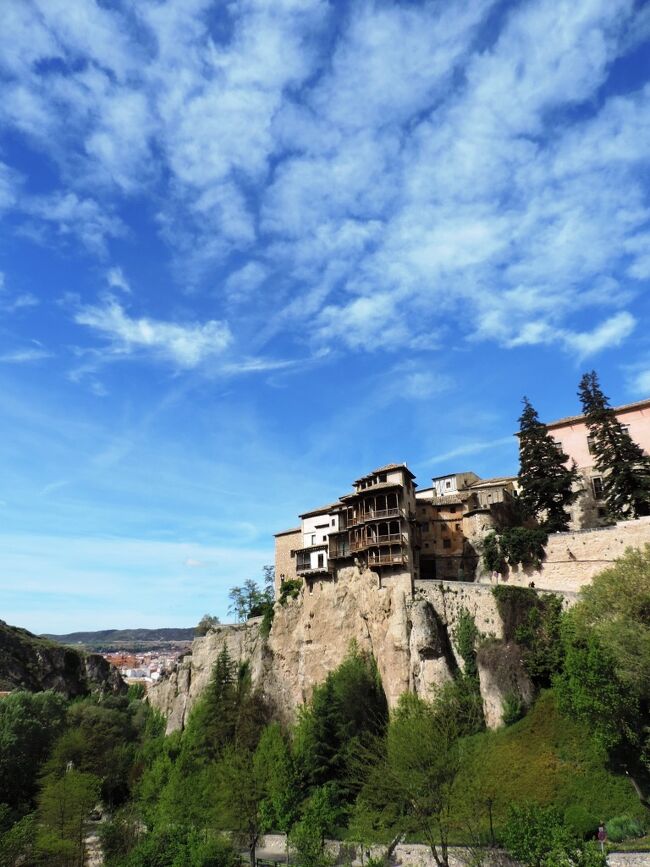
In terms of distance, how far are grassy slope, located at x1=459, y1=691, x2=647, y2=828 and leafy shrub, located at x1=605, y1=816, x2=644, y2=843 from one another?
87 centimetres

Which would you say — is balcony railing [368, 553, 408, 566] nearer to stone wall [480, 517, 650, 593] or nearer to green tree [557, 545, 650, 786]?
stone wall [480, 517, 650, 593]

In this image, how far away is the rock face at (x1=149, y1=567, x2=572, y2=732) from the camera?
4197 cm

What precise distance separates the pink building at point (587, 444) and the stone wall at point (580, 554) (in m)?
8.79

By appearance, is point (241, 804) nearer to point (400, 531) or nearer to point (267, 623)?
point (400, 531)

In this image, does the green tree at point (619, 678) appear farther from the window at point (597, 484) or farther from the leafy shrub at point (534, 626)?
the window at point (597, 484)

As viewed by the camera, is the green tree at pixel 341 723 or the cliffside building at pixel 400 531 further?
the cliffside building at pixel 400 531

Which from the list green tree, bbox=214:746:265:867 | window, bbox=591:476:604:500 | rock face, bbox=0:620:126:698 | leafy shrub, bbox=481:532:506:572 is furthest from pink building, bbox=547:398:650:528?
rock face, bbox=0:620:126:698

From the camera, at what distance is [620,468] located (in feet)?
150

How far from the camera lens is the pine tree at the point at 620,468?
44.6m

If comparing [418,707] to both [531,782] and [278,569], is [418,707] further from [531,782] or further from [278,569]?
[278,569]

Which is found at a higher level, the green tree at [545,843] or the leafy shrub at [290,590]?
the leafy shrub at [290,590]

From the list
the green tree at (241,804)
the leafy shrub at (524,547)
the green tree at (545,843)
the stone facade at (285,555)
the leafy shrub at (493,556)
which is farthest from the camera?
the stone facade at (285,555)

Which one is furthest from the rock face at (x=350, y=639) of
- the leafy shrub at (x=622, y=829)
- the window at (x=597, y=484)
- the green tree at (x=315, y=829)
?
the window at (x=597, y=484)

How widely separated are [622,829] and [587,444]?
39.7 metres
